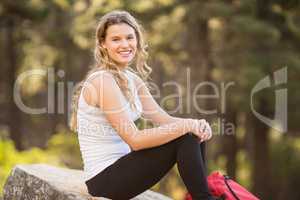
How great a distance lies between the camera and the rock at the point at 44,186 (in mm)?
3916

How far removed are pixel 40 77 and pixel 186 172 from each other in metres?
15.3

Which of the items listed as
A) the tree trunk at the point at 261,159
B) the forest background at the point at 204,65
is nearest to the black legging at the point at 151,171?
the forest background at the point at 204,65

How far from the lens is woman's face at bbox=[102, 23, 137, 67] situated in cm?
386

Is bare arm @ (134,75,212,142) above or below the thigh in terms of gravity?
above

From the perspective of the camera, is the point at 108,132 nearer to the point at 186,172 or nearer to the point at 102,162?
the point at 102,162

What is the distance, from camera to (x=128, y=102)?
369 cm

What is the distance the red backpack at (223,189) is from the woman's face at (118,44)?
0.72 metres

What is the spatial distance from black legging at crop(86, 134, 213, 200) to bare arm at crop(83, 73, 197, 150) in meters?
0.06

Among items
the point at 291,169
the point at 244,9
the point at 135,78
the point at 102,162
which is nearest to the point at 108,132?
the point at 102,162

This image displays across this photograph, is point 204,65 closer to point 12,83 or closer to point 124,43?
point 12,83

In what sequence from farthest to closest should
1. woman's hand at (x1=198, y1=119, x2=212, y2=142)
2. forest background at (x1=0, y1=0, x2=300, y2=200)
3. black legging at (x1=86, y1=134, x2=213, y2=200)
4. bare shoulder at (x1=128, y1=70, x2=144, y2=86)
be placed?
forest background at (x1=0, y1=0, x2=300, y2=200) → bare shoulder at (x1=128, y1=70, x2=144, y2=86) → woman's hand at (x1=198, y1=119, x2=212, y2=142) → black legging at (x1=86, y1=134, x2=213, y2=200)

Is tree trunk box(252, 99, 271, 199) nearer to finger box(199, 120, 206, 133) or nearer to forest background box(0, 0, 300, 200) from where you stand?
forest background box(0, 0, 300, 200)

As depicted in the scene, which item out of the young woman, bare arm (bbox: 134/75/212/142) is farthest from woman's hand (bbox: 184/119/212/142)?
bare arm (bbox: 134/75/212/142)

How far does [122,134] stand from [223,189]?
64 centimetres
